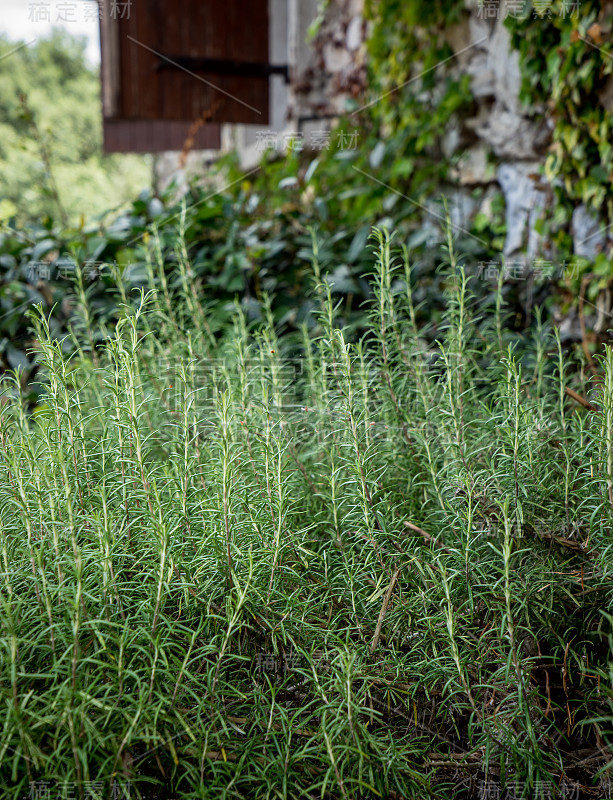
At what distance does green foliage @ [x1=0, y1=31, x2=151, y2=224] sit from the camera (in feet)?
53.1

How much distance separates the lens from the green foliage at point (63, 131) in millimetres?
16188

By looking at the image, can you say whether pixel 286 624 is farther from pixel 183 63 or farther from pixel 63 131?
pixel 63 131

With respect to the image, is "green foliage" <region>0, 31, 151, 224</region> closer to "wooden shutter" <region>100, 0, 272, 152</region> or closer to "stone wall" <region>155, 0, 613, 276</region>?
"wooden shutter" <region>100, 0, 272, 152</region>

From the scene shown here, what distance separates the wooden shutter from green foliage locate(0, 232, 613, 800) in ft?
11.3

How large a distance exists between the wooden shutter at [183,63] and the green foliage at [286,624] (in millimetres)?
3458

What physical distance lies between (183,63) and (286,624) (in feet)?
14.5

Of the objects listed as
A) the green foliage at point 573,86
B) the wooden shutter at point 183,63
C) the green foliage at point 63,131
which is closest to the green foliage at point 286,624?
the green foliage at point 573,86

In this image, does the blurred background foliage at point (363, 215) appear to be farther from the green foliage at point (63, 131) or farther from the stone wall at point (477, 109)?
the green foliage at point (63, 131)

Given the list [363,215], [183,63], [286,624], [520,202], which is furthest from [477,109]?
[286,624]

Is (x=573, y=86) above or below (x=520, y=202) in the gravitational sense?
above

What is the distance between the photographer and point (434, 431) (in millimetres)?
1587

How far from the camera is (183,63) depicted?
14.6 ft

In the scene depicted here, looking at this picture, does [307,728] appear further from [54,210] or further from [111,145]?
[54,210]

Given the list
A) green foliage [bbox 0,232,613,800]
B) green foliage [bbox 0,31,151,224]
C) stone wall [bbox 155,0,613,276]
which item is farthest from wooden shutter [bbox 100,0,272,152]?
green foliage [bbox 0,31,151,224]
